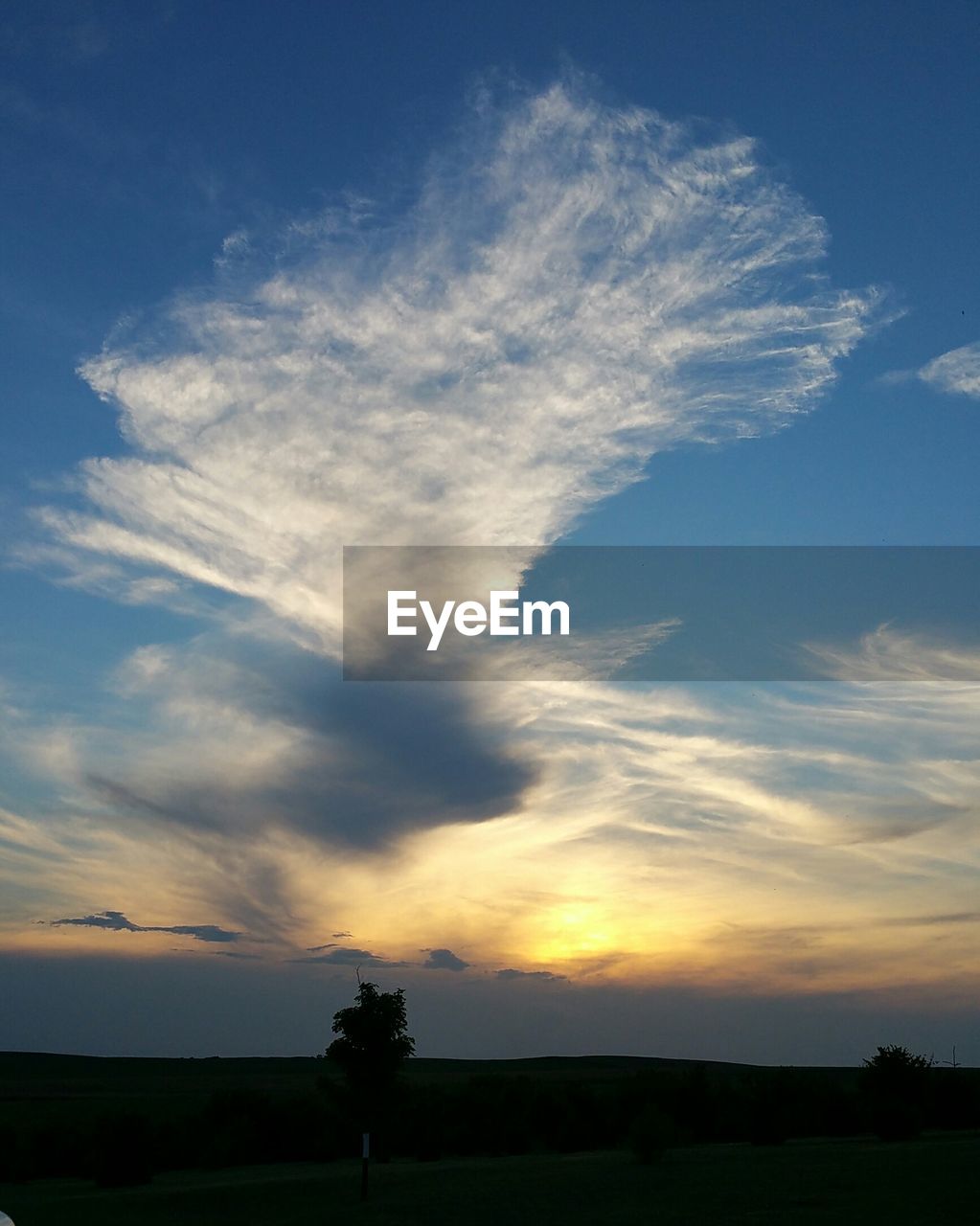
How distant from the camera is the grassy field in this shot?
27078 millimetres

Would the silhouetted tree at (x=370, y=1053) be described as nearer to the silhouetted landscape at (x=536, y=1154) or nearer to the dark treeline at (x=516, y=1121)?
the silhouetted landscape at (x=536, y=1154)

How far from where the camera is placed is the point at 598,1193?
3209cm

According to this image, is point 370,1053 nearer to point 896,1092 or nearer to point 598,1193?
point 598,1193

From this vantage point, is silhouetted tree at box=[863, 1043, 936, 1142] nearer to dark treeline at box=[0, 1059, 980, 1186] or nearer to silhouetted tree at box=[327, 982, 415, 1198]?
dark treeline at box=[0, 1059, 980, 1186]

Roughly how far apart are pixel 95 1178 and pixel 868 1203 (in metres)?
32.0

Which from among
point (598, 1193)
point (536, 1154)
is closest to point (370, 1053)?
point (598, 1193)

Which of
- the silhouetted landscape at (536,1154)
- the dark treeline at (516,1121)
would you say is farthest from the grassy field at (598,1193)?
the dark treeline at (516,1121)

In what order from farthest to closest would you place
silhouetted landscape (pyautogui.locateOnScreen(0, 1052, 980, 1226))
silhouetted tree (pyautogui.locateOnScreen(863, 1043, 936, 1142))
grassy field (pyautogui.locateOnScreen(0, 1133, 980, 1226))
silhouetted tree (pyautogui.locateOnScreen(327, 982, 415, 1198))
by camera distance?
silhouetted tree (pyautogui.locateOnScreen(863, 1043, 936, 1142)) < silhouetted tree (pyautogui.locateOnScreen(327, 982, 415, 1198)) < silhouetted landscape (pyautogui.locateOnScreen(0, 1052, 980, 1226)) < grassy field (pyautogui.locateOnScreen(0, 1133, 980, 1226))

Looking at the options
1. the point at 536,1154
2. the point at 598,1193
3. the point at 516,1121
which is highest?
the point at 598,1193

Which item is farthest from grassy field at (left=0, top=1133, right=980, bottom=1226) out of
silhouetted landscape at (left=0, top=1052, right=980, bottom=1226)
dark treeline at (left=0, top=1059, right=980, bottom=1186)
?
dark treeline at (left=0, top=1059, right=980, bottom=1186)

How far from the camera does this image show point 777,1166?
3597 cm

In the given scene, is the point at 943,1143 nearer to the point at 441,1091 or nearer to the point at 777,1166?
the point at 777,1166

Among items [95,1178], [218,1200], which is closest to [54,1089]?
[95,1178]

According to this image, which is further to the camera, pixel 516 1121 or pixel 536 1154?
pixel 516 1121
